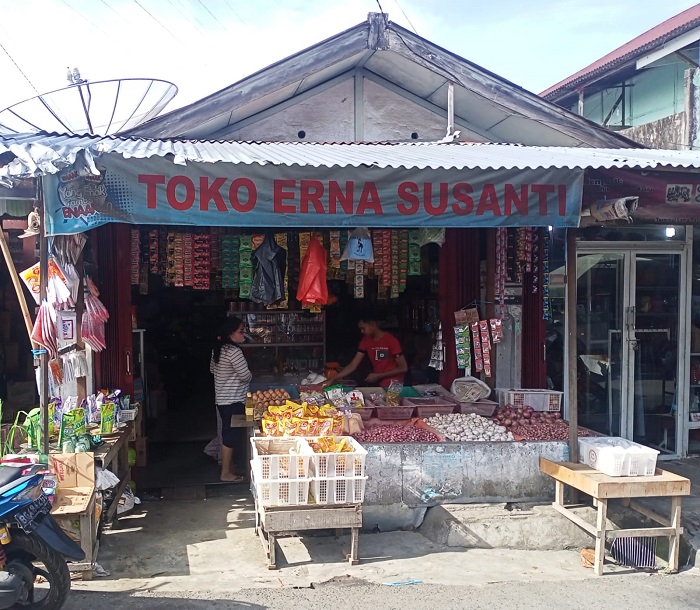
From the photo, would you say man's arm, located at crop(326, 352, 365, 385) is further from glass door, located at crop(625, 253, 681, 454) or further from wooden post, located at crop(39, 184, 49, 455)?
wooden post, located at crop(39, 184, 49, 455)

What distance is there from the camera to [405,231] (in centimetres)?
763

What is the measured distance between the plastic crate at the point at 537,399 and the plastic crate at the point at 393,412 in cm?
122

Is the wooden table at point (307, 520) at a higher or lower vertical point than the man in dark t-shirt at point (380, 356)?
lower

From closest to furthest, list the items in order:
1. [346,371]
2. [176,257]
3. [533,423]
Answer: [533,423]
[176,257]
[346,371]

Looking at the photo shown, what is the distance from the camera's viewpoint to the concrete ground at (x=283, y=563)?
16.2 ft

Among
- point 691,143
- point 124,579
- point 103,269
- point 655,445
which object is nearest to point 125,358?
point 103,269

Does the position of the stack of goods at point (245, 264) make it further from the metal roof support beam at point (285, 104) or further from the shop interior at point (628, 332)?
the shop interior at point (628, 332)

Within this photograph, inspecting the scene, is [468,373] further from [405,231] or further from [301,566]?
[301,566]

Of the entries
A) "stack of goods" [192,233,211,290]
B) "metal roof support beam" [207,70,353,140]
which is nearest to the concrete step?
"stack of goods" [192,233,211,290]

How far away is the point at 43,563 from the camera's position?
423 cm

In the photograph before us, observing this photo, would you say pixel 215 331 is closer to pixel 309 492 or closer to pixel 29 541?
pixel 309 492

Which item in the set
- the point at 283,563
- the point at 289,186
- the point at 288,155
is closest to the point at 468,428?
the point at 283,563

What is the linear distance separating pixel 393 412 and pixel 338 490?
1.75m

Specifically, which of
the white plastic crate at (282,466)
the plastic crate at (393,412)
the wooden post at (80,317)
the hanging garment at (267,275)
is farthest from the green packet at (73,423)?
the plastic crate at (393,412)
